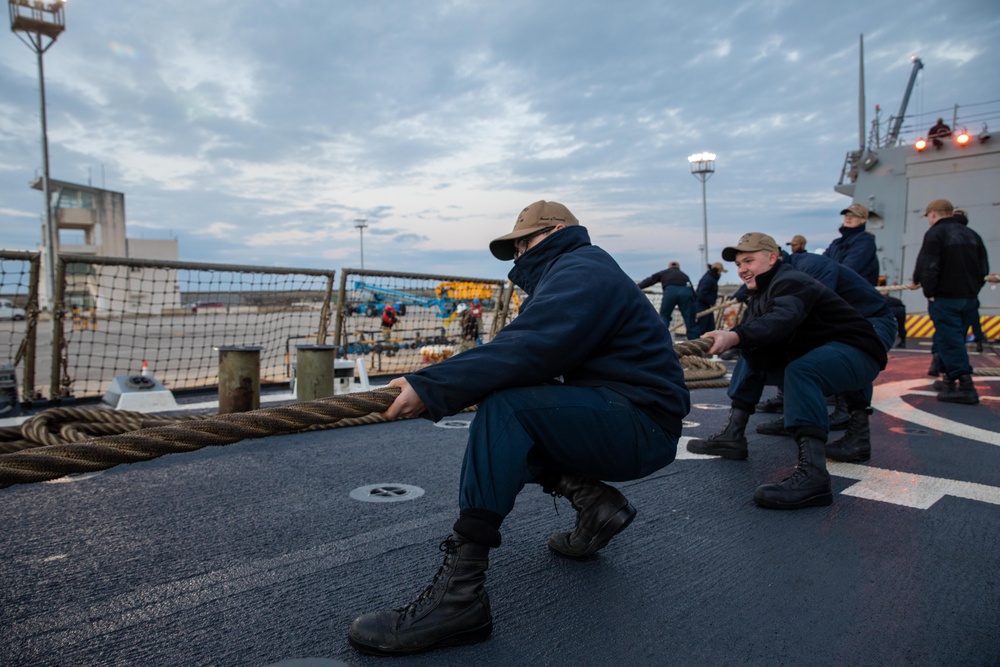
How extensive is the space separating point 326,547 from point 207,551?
0.45 m

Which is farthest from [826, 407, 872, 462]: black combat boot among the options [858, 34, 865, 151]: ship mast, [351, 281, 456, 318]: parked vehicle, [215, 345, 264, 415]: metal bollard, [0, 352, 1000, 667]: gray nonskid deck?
[858, 34, 865, 151]: ship mast

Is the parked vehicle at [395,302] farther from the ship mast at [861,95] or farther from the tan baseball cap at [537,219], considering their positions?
the ship mast at [861,95]

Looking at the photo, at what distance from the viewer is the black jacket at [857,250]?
6.06 metres

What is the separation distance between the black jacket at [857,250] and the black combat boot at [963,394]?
1301mm

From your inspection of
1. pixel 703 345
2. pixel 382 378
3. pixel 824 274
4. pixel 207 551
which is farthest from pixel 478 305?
pixel 207 551

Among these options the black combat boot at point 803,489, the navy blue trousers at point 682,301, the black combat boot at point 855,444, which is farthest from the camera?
the navy blue trousers at point 682,301

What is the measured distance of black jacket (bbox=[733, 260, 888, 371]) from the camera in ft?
10.4

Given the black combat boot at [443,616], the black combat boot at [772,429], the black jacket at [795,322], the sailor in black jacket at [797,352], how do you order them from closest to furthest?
Answer: the black combat boot at [443,616]
the sailor in black jacket at [797,352]
the black jacket at [795,322]
the black combat boot at [772,429]

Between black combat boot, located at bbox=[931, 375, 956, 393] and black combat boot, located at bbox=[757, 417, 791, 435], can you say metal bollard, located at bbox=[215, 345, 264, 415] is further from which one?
black combat boot, located at bbox=[931, 375, 956, 393]

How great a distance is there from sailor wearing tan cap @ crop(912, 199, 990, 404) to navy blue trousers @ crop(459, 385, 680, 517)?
555 cm

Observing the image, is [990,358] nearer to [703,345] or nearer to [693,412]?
[693,412]

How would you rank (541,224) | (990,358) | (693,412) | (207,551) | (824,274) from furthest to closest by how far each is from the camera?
1. (990,358)
2. (693,412)
3. (824,274)
4. (207,551)
5. (541,224)

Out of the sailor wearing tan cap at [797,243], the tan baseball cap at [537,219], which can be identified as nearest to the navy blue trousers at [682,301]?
the sailor wearing tan cap at [797,243]

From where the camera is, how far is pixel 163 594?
199 cm
